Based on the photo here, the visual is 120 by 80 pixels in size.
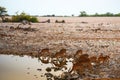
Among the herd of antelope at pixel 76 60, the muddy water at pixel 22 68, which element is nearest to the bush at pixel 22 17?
the muddy water at pixel 22 68

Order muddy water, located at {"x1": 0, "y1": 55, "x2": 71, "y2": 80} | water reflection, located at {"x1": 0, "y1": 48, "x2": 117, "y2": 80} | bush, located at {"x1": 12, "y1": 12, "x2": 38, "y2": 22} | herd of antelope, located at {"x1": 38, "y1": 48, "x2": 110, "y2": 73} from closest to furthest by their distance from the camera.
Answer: water reflection, located at {"x1": 0, "y1": 48, "x2": 117, "y2": 80} < herd of antelope, located at {"x1": 38, "y1": 48, "x2": 110, "y2": 73} < muddy water, located at {"x1": 0, "y1": 55, "x2": 71, "y2": 80} < bush, located at {"x1": 12, "y1": 12, "x2": 38, "y2": 22}

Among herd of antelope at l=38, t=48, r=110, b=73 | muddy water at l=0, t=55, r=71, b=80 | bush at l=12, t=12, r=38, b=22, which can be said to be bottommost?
bush at l=12, t=12, r=38, b=22

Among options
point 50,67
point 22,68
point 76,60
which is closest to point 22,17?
point 22,68

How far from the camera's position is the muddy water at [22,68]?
1427 cm

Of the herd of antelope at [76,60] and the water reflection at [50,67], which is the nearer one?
the water reflection at [50,67]

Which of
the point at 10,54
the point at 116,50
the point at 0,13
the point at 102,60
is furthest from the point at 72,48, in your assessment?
the point at 0,13

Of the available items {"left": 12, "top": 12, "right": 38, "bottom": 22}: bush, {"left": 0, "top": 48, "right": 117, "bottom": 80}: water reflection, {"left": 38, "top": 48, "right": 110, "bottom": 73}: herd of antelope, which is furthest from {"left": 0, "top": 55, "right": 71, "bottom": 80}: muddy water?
{"left": 12, "top": 12, "right": 38, "bottom": 22}: bush

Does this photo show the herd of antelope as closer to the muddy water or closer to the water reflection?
the water reflection

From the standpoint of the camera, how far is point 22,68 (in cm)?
1650

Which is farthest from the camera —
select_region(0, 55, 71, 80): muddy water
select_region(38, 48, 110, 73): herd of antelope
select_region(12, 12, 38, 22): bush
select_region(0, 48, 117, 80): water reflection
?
select_region(12, 12, 38, 22): bush

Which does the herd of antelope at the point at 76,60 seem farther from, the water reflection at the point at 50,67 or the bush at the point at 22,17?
the bush at the point at 22,17

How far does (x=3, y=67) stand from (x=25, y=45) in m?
7.45

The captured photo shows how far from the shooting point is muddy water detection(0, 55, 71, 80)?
46.8ft

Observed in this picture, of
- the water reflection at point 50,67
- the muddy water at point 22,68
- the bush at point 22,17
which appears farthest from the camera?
the bush at point 22,17
